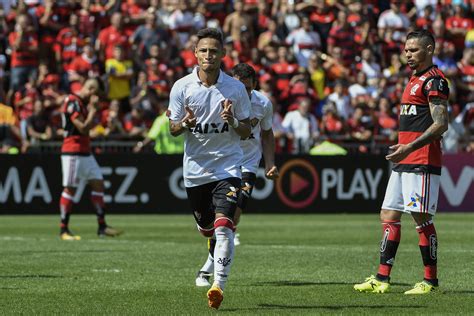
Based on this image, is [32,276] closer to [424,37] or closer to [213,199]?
[213,199]

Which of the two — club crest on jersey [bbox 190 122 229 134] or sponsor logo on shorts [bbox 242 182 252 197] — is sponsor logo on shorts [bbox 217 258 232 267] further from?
sponsor logo on shorts [bbox 242 182 252 197]

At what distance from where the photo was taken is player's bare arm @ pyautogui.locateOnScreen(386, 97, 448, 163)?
384 inches

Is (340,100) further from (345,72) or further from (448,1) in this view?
(448,1)

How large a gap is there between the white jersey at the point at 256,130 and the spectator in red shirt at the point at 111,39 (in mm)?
14098

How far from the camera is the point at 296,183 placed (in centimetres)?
2573

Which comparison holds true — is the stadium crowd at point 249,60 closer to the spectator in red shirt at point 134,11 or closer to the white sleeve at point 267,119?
the spectator in red shirt at point 134,11

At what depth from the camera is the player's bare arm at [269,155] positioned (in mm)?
11539

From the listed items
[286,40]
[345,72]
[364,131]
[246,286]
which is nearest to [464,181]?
[364,131]

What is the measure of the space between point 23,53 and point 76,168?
9.01 metres

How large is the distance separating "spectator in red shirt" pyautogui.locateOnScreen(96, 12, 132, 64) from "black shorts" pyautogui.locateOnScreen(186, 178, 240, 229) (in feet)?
56.6

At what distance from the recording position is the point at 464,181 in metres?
25.9

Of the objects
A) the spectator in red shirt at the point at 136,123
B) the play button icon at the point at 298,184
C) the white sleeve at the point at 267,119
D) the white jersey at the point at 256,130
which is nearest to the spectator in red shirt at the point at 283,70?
the play button icon at the point at 298,184

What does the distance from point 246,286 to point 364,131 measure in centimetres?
1632

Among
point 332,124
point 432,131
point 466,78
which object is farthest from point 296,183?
point 432,131
